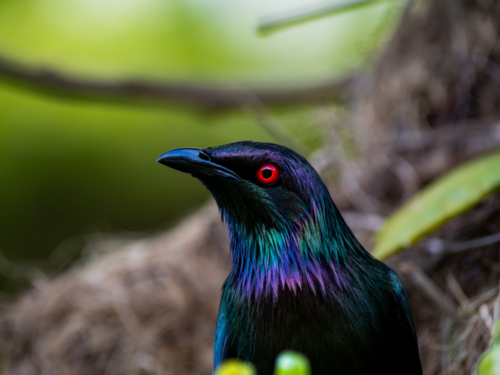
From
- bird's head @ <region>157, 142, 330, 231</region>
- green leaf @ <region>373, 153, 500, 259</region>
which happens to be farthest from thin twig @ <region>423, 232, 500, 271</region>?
bird's head @ <region>157, 142, 330, 231</region>

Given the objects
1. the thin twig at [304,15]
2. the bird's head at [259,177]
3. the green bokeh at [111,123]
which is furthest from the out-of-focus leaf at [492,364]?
the green bokeh at [111,123]

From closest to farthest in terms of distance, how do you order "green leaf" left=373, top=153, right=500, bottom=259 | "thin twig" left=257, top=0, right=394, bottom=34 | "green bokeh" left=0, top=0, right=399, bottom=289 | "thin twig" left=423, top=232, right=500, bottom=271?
"green leaf" left=373, top=153, right=500, bottom=259 < "thin twig" left=423, top=232, right=500, bottom=271 < "thin twig" left=257, top=0, right=394, bottom=34 < "green bokeh" left=0, top=0, right=399, bottom=289

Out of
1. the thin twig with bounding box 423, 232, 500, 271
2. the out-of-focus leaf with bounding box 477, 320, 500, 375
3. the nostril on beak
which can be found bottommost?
the out-of-focus leaf with bounding box 477, 320, 500, 375

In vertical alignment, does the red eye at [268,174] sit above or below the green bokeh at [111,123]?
below

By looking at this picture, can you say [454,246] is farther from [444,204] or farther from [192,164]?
[192,164]

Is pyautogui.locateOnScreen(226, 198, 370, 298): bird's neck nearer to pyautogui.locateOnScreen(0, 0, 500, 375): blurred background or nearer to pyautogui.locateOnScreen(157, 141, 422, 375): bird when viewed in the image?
pyautogui.locateOnScreen(157, 141, 422, 375): bird

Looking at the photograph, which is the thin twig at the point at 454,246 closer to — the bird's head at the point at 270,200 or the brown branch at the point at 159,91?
the bird's head at the point at 270,200

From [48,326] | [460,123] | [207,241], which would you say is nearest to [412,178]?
[460,123]
